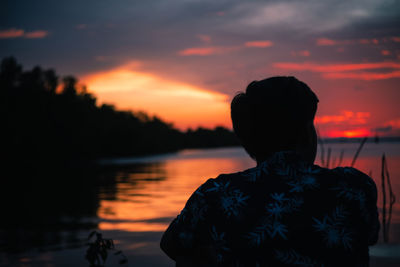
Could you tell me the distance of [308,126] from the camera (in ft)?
4.79

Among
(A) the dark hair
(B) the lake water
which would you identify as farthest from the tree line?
(A) the dark hair

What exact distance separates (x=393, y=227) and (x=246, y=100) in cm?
1109

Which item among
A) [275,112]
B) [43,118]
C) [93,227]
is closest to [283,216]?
[275,112]

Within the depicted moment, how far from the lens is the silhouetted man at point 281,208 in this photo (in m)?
1.27

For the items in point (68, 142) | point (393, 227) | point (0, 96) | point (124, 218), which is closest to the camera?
point (393, 227)

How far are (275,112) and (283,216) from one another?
40cm

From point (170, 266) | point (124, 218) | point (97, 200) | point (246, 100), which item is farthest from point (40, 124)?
point (246, 100)

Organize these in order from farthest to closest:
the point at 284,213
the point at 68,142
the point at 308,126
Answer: the point at 68,142 < the point at 308,126 < the point at 284,213

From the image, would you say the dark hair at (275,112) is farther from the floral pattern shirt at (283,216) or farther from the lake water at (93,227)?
the lake water at (93,227)

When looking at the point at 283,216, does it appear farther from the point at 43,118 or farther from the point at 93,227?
the point at 43,118

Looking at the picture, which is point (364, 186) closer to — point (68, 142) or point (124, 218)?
point (124, 218)

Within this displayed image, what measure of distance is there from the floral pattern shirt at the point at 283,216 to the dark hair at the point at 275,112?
10cm

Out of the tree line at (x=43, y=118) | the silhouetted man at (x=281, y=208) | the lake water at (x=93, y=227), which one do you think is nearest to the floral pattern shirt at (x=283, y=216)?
the silhouetted man at (x=281, y=208)

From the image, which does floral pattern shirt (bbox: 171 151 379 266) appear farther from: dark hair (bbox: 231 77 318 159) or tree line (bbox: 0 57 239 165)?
tree line (bbox: 0 57 239 165)
